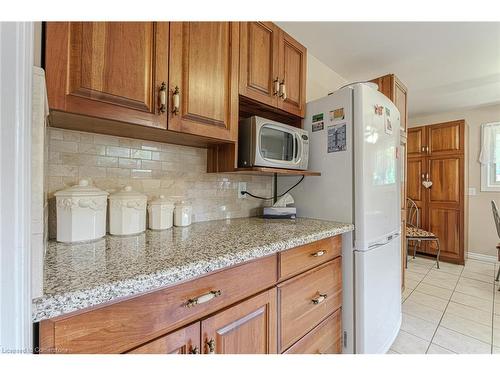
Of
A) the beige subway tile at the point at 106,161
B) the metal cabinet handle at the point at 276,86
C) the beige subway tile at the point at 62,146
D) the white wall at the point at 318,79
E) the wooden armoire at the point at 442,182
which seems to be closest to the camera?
the beige subway tile at the point at 62,146

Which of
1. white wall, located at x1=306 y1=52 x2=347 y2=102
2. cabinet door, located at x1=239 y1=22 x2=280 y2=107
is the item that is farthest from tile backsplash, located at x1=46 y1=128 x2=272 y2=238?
white wall, located at x1=306 y1=52 x2=347 y2=102

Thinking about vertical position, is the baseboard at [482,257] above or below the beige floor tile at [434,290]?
above

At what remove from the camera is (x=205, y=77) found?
1.08m

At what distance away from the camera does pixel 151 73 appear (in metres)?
0.90

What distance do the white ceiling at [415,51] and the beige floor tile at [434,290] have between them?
7.33 ft

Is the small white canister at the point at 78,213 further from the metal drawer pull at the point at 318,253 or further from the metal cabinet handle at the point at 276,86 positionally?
the metal cabinet handle at the point at 276,86

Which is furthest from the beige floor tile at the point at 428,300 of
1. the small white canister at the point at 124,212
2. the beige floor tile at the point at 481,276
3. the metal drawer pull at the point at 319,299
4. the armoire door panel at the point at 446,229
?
the small white canister at the point at 124,212

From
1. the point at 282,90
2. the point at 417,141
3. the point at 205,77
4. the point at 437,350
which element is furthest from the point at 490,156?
the point at 205,77

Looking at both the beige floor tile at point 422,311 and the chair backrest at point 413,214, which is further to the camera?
the chair backrest at point 413,214

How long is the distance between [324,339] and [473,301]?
203cm

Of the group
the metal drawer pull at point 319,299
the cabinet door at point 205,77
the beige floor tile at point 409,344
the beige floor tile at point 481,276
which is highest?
the cabinet door at point 205,77

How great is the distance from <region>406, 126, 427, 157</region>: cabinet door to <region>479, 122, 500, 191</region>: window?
74 cm

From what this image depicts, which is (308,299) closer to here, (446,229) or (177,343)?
(177,343)

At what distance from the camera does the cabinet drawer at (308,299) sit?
982mm
